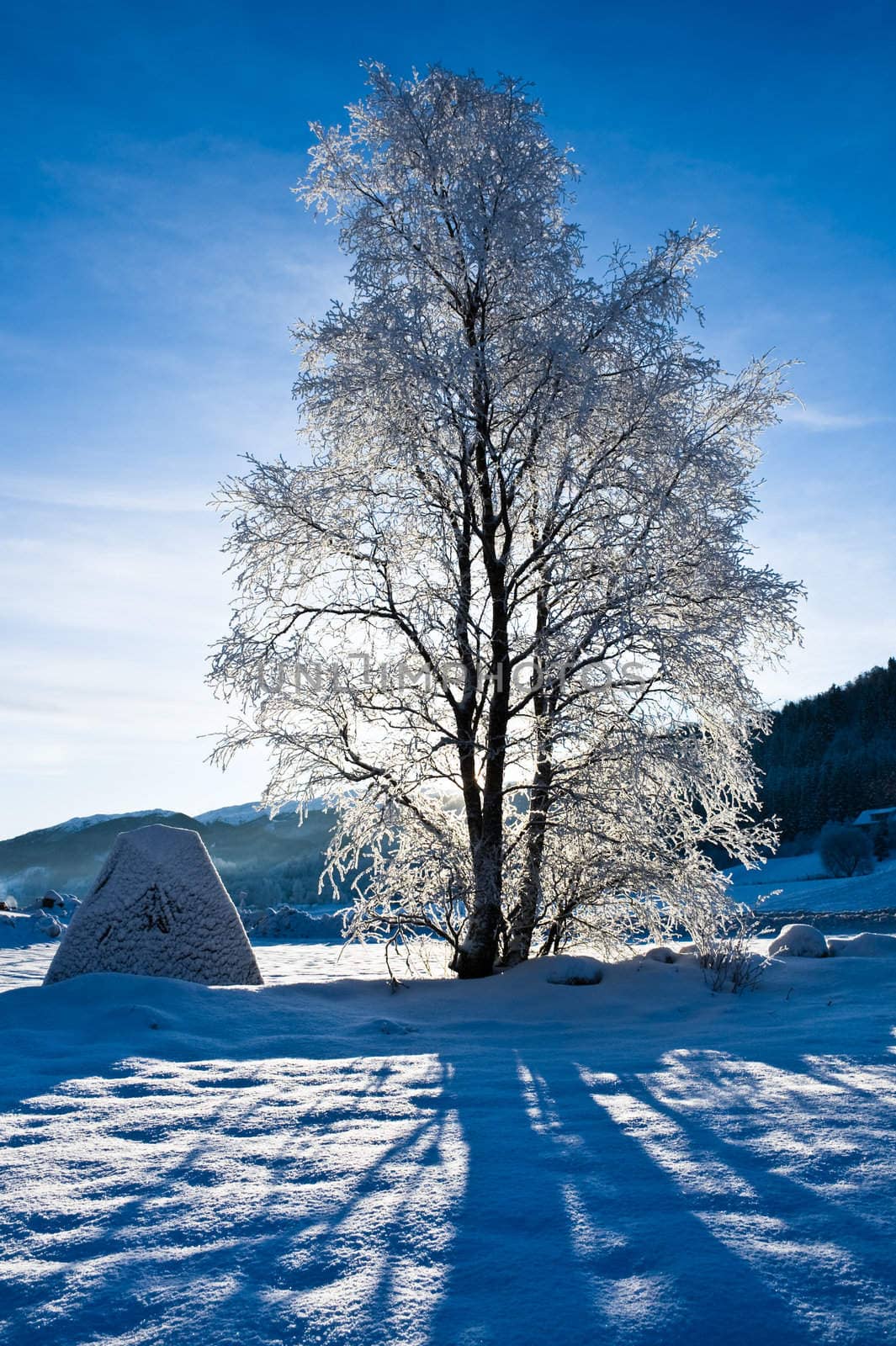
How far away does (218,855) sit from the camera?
35656 mm

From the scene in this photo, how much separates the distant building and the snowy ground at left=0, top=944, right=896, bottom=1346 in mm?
37284

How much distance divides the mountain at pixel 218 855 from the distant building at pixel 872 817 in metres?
25.2

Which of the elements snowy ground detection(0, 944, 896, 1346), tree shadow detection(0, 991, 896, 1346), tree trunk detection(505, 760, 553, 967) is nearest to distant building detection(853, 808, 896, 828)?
tree trunk detection(505, 760, 553, 967)

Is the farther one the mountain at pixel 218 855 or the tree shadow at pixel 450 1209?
the mountain at pixel 218 855

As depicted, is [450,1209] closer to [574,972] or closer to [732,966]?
[574,972]

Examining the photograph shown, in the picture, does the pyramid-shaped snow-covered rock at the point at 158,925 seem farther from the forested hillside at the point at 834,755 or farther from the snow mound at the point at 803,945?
the forested hillside at the point at 834,755

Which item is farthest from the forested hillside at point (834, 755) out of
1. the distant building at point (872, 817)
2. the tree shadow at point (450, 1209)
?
the tree shadow at point (450, 1209)

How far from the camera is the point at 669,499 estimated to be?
7074mm

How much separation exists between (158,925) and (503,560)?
445 centimetres

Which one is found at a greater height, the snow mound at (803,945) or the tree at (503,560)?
the tree at (503,560)

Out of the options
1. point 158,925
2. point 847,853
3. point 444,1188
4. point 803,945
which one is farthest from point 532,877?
point 847,853

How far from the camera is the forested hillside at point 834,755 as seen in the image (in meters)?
41.2

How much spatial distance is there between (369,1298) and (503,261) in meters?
7.74

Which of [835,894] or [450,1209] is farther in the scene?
[835,894]
